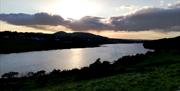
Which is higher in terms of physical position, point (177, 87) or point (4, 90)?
point (177, 87)

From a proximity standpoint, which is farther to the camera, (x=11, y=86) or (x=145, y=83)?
(x=11, y=86)

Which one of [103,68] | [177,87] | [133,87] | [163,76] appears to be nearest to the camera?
[177,87]

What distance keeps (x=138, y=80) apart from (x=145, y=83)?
2393 millimetres

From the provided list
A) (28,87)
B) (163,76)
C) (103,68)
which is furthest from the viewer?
(103,68)

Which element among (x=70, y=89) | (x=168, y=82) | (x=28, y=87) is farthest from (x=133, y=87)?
(x=28, y=87)

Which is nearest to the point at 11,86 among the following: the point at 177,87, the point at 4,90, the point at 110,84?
the point at 4,90

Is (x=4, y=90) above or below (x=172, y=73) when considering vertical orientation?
below

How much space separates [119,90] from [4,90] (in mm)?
23608

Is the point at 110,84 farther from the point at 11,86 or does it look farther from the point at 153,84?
the point at 11,86

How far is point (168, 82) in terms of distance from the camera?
123 feet

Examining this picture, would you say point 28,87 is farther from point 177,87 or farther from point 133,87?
point 177,87

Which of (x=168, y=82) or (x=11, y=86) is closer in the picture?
(x=168, y=82)

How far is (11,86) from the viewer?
5366cm

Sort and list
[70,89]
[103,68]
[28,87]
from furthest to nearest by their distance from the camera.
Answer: [103,68] < [28,87] < [70,89]
